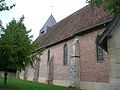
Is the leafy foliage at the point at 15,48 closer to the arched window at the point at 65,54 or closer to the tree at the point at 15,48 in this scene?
the tree at the point at 15,48

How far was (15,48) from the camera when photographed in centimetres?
1923

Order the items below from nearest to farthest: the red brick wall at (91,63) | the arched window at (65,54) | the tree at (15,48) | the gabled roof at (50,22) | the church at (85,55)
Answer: the tree at (15,48) → the church at (85,55) → the red brick wall at (91,63) → the arched window at (65,54) → the gabled roof at (50,22)

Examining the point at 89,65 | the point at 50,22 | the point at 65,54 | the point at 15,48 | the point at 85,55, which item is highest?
the point at 50,22

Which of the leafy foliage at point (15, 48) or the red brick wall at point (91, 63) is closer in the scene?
the leafy foliage at point (15, 48)

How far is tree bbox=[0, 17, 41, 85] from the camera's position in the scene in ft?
62.7

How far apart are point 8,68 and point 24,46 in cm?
219

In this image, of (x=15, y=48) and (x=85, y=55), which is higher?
(x=15, y=48)

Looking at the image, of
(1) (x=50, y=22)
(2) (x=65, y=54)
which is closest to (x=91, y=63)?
(2) (x=65, y=54)

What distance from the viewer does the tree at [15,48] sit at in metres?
19.1

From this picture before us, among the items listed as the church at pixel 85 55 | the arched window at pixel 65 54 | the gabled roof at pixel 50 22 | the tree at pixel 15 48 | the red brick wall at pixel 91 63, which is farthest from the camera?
the gabled roof at pixel 50 22

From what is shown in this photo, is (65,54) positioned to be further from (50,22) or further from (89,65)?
(50,22)

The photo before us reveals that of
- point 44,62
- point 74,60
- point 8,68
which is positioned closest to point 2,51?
point 8,68

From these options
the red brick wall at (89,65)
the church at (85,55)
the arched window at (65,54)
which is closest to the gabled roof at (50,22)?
the church at (85,55)

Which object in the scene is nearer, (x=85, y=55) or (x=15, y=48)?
(x=15, y=48)
